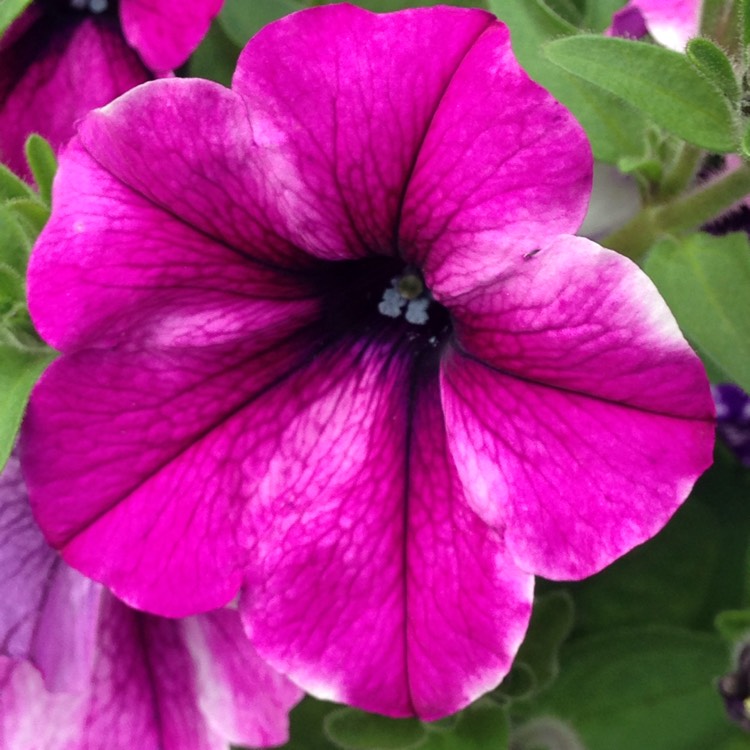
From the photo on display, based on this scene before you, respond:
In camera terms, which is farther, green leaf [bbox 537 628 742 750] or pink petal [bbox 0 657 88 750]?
green leaf [bbox 537 628 742 750]

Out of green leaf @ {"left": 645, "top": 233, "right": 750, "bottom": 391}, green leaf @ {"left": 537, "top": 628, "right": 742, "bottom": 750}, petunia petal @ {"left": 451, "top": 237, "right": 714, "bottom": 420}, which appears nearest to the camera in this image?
petunia petal @ {"left": 451, "top": 237, "right": 714, "bottom": 420}

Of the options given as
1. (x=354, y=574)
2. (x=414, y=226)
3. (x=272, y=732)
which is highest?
(x=414, y=226)

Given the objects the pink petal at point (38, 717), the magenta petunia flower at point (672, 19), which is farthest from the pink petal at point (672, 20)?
the pink petal at point (38, 717)

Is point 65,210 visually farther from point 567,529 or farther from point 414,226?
point 567,529

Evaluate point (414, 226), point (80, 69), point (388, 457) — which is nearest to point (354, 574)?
point (388, 457)

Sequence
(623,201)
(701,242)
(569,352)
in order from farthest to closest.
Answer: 1. (623,201)
2. (701,242)
3. (569,352)

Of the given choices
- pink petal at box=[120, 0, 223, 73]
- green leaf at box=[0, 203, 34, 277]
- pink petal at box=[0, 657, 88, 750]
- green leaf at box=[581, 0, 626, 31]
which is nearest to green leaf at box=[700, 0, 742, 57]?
green leaf at box=[581, 0, 626, 31]

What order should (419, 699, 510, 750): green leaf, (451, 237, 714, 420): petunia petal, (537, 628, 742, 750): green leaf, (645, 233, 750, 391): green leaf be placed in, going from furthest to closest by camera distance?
(537, 628, 742, 750): green leaf → (419, 699, 510, 750): green leaf → (645, 233, 750, 391): green leaf → (451, 237, 714, 420): petunia petal

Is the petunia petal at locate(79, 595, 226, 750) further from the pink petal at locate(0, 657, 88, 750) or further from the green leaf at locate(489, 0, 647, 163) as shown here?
the green leaf at locate(489, 0, 647, 163)
